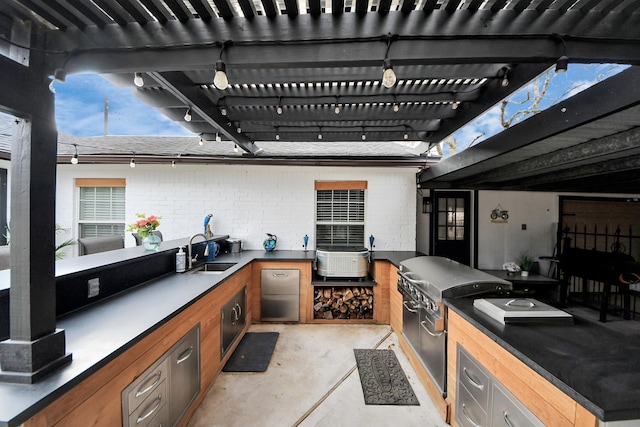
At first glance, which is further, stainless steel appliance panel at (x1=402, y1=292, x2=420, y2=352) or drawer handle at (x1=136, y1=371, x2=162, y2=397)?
stainless steel appliance panel at (x1=402, y1=292, x2=420, y2=352)

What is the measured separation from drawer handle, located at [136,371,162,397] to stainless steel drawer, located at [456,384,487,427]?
193cm

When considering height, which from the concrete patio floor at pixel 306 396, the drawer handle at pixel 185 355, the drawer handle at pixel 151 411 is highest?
the drawer handle at pixel 185 355

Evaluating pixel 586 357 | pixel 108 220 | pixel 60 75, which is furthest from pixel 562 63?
pixel 108 220

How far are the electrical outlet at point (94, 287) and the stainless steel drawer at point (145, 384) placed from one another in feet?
2.35

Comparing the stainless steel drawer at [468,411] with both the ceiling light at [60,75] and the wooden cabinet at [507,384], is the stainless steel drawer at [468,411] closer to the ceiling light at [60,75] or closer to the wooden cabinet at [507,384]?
the wooden cabinet at [507,384]

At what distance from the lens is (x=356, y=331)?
350 centimetres

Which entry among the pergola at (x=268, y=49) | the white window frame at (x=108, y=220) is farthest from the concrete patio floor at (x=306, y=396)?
the white window frame at (x=108, y=220)

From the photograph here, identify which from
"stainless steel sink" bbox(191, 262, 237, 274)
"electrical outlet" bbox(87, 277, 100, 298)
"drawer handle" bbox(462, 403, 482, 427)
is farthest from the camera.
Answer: "stainless steel sink" bbox(191, 262, 237, 274)

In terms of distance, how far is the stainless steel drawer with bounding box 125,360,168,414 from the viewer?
1.37m

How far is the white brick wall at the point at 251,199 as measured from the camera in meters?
4.34

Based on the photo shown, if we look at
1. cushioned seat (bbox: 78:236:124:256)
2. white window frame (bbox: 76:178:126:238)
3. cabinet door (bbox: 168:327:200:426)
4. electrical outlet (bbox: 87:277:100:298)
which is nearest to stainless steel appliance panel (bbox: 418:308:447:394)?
cabinet door (bbox: 168:327:200:426)

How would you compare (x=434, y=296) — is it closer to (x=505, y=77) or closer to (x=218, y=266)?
(x=505, y=77)

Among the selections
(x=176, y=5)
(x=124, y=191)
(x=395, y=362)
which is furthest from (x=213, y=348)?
(x=124, y=191)

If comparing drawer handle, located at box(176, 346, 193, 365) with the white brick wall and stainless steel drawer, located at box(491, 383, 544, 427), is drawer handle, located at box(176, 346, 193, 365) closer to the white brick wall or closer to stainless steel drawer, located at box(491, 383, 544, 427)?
stainless steel drawer, located at box(491, 383, 544, 427)
